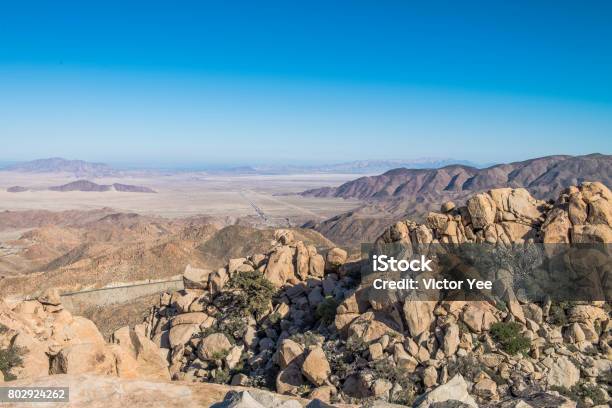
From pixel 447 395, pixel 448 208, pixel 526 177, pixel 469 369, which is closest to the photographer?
pixel 447 395

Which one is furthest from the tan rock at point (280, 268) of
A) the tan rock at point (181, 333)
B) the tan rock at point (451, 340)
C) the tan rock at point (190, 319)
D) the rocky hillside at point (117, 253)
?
the rocky hillside at point (117, 253)

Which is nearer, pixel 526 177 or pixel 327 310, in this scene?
pixel 327 310

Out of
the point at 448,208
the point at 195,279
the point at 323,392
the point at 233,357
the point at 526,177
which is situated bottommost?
the point at 233,357

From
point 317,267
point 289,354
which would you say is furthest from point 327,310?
point 317,267

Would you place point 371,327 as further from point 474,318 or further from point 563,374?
point 563,374

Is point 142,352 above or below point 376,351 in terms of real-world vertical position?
above

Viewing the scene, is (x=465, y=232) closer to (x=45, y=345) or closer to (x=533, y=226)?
(x=533, y=226)

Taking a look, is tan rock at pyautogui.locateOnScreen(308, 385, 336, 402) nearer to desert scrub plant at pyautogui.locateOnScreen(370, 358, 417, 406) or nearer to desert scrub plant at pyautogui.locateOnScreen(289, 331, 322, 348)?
desert scrub plant at pyautogui.locateOnScreen(370, 358, 417, 406)
